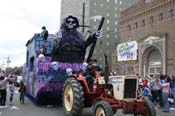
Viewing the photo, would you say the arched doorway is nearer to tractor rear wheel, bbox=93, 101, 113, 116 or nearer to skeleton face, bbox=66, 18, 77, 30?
skeleton face, bbox=66, 18, 77, 30

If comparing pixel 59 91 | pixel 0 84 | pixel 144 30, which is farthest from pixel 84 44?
pixel 144 30

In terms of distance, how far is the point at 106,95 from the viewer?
1195cm

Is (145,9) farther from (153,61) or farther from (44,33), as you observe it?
(44,33)

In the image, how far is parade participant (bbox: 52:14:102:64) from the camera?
16266mm

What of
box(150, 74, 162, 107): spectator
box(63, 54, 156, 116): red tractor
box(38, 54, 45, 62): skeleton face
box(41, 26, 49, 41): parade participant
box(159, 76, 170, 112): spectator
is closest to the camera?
box(63, 54, 156, 116): red tractor

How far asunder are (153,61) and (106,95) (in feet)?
157

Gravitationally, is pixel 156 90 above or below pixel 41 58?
below

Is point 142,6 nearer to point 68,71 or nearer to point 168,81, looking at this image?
point 168,81

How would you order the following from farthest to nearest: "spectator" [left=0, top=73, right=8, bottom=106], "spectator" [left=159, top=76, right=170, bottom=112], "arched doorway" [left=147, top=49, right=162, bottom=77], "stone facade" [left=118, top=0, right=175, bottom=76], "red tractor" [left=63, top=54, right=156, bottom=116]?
1. "arched doorway" [left=147, top=49, right=162, bottom=77]
2. "stone facade" [left=118, top=0, right=175, bottom=76]
3. "spectator" [left=0, top=73, right=8, bottom=106]
4. "spectator" [left=159, top=76, right=170, bottom=112]
5. "red tractor" [left=63, top=54, right=156, bottom=116]

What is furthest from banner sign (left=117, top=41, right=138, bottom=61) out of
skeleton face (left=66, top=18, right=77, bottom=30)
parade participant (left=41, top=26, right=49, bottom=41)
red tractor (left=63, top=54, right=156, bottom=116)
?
red tractor (left=63, top=54, right=156, bottom=116)

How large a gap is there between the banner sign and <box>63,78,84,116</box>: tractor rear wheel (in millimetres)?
49124

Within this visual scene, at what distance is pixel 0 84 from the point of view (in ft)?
60.8

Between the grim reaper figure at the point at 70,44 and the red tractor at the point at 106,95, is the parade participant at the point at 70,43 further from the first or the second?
the red tractor at the point at 106,95

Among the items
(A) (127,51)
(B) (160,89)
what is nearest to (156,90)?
(B) (160,89)
